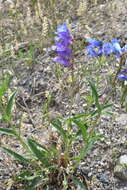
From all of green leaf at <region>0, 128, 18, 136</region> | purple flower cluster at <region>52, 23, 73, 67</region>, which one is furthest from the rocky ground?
purple flower cluster at <region>52, 23, 73, 67</region>

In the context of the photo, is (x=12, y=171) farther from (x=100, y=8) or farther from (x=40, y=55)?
(x=100, y=8)

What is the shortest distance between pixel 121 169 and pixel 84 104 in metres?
0.69

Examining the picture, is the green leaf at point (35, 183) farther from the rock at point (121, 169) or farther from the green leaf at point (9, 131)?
the rock at point (121, 169)

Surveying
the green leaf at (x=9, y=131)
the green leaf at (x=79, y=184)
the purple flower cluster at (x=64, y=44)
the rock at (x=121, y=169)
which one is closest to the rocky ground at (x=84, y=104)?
the rock at (x=121, y=169)

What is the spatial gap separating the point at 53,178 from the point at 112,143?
1.67 ft

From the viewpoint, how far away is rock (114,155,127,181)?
2.09 m

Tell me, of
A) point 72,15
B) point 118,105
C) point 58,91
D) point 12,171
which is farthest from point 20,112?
point 72,15

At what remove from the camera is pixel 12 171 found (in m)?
2.17

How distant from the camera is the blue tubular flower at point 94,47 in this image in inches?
72.7

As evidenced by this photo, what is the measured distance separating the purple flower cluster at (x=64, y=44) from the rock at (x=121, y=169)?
789 millimetres

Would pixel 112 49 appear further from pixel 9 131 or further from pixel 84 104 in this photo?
pixel 84 104

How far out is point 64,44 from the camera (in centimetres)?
177

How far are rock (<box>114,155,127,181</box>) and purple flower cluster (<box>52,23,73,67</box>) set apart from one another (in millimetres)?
789

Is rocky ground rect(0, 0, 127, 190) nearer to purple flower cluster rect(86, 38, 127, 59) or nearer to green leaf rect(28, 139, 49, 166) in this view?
green leaf rect(28, 139, 49, 166)
